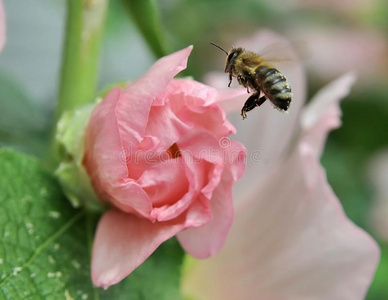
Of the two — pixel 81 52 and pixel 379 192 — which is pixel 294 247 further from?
pixel 379 192

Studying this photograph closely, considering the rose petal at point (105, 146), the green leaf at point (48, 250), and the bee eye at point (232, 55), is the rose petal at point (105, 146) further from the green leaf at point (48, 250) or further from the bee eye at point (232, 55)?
the bee eye at point (232, 55)

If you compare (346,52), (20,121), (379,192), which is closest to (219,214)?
(20,121)

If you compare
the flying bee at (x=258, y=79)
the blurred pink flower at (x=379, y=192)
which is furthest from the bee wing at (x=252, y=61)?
the blurred pink flower at (x=379, y=192)

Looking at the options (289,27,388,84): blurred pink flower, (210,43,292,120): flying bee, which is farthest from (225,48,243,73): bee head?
(289,27,388,84): blurred pink flower

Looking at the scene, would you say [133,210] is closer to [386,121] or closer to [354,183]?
[354,183]

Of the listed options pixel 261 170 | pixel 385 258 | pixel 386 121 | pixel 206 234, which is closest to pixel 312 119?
pixel 261 170

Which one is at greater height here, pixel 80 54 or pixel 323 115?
pixel 80 54
